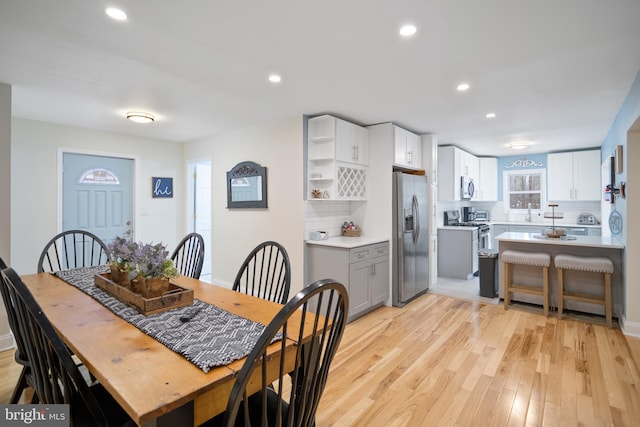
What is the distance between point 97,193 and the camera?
14.9 ft

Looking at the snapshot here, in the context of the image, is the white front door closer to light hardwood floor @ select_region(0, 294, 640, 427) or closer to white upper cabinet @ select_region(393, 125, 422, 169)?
light hardwood floor @ select_region(0, 294, 640, 427)

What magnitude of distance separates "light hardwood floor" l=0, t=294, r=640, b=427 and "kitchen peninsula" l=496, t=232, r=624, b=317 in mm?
382

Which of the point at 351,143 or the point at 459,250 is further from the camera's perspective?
the point at 459,250

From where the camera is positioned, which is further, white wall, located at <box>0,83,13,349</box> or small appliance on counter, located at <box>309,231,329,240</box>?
small appliance on counter, located at <box>309,231,329,240</box>

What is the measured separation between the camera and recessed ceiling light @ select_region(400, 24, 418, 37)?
75.7 inches

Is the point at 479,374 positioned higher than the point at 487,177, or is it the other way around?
the point at 487,177

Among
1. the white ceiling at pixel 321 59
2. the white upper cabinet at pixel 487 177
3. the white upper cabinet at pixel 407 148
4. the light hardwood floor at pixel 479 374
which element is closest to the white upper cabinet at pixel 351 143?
the white ceiling at pixel 321 59

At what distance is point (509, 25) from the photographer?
6.27ft

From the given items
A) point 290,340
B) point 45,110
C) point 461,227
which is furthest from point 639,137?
point 45,110

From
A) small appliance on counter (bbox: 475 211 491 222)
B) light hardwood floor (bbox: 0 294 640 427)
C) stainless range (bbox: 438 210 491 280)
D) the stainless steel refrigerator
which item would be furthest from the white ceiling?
small appliance on counter (bbox: 475 211 491 222)

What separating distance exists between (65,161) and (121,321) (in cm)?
384

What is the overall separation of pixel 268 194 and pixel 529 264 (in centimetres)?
326

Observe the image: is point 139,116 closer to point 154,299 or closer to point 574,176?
Answer: point 154,299

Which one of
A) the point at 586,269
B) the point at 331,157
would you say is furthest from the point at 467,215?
the point at 331,157
